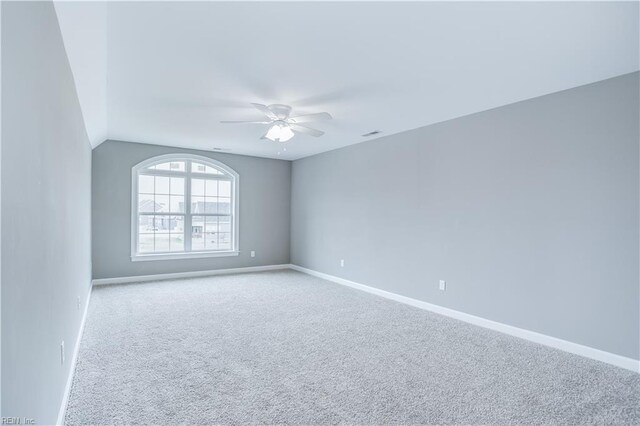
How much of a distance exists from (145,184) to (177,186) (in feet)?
1.82

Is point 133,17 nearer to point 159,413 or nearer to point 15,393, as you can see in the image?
point 15,393

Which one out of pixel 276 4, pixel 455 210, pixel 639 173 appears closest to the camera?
pixel 276 4

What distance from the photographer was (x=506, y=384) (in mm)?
2615

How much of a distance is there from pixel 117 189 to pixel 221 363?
14.3ft

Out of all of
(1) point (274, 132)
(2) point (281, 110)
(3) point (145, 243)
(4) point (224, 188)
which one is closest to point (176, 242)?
(3) point (145, 243)

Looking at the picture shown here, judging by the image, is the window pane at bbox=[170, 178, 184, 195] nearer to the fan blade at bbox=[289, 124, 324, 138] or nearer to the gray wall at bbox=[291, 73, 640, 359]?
the fan blade at bbox=[289, 124, 324, 138]

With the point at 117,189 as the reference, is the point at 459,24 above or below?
above

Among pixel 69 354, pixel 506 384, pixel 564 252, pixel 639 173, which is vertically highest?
pixel 639 173

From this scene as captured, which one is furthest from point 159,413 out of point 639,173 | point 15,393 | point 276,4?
point 639,173

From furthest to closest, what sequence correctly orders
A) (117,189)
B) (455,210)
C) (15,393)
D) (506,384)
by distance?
1. (117,189)
2. (455,210)
3. (506,384)
4. (15,393)

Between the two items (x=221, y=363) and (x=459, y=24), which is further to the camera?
(x=221, y=363)

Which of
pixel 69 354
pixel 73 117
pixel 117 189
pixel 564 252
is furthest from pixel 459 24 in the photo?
pixel 117 189

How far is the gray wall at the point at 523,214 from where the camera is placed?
118 inches

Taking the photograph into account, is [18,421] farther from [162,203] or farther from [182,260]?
[162,203]
